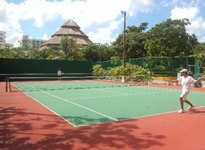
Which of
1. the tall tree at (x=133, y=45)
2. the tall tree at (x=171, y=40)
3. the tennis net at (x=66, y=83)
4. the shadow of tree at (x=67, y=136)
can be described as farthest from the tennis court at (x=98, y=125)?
the tall tree at (x=133, y=45)

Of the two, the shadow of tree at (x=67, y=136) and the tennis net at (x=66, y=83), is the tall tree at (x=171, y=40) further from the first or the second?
the shadow of tree at (x=67, y=136)

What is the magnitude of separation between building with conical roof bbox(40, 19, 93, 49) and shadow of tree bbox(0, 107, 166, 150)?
58963 mm

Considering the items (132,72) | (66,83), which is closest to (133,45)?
(132,72)

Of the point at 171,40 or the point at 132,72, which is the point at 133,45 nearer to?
the point at 171,40

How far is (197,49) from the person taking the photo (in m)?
32.9

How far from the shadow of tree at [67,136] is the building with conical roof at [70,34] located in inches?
2321

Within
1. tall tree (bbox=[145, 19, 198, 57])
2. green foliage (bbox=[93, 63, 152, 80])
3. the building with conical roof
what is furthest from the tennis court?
the building with conical roof

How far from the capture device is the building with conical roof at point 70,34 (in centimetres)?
6594

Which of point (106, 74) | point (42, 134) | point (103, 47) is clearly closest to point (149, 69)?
point (106, 74)

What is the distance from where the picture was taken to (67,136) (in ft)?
18.3

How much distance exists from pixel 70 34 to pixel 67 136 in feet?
209

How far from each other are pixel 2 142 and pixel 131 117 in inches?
150

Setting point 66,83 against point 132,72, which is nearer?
point 66,83

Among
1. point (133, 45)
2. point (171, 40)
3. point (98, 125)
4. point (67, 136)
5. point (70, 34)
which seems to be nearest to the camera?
point (67, 136)
